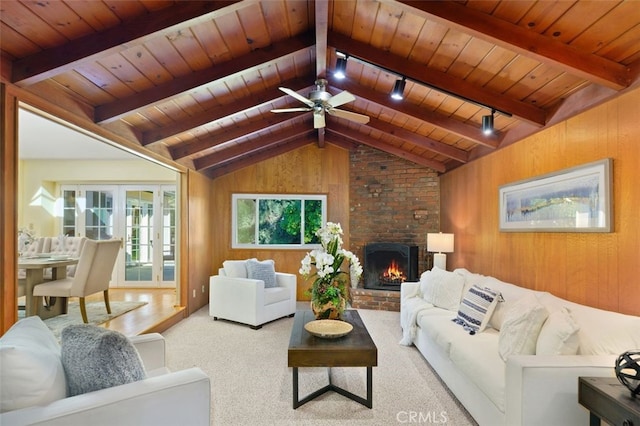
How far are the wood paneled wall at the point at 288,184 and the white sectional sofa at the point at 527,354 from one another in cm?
323

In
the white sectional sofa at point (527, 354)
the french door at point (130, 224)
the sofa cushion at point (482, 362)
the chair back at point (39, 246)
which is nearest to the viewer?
the white sectional sofa at point (527, 354)

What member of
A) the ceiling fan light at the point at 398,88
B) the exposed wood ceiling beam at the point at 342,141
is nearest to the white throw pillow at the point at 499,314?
the ceiling fan light at the point at 398,88

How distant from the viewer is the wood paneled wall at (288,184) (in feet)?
19.3

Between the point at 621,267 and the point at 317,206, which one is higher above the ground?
the point at 317,206

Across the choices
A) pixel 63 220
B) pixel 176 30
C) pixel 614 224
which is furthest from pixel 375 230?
pixel 63 220

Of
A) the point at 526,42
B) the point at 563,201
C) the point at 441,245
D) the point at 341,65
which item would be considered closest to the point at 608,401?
the point at 563,201

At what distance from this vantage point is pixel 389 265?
217 inches

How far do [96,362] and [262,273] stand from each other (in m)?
3.35

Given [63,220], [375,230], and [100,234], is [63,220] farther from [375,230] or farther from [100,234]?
[375,230]

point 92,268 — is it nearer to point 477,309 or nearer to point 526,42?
point 477,309

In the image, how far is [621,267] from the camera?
6.84 feet

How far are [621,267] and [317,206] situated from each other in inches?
174

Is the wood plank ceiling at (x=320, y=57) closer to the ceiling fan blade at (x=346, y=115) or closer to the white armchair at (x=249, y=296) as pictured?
the ceiling fan blade at (x=346, y=115)

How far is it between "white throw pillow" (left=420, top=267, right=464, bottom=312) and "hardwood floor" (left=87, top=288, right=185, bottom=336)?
10.8 ft
